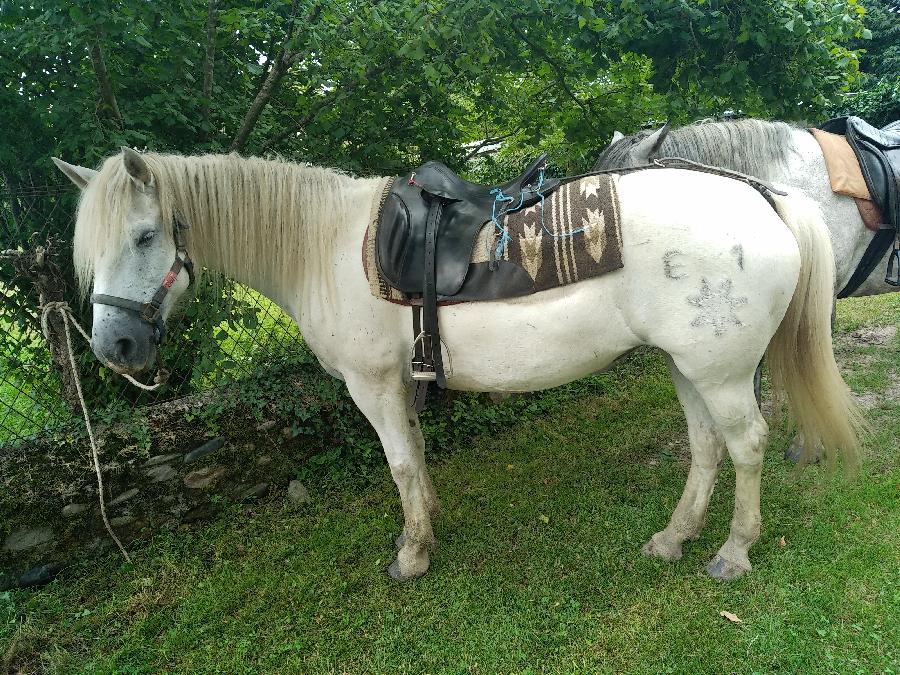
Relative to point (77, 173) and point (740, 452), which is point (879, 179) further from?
point (77, 173)

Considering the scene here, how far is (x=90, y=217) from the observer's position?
1896 mm

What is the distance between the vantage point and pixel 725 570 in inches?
94.9

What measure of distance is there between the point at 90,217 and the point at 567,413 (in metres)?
3.54

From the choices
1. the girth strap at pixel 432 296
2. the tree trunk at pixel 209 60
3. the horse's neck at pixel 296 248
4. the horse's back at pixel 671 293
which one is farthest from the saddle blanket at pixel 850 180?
the tree trunk at pixel 209 60

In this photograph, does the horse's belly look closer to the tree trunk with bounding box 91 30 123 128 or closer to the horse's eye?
the horse's eye

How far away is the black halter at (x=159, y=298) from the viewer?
74.4 inches

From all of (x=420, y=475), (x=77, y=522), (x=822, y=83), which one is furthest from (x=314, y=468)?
(x=822, y=83)

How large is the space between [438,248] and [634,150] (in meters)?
1.52

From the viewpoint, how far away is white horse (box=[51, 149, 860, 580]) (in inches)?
74.6

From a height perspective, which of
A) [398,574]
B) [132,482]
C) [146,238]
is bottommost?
[398,574]

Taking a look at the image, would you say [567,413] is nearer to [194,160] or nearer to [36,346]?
[194,160]

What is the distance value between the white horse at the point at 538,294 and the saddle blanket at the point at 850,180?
985mm

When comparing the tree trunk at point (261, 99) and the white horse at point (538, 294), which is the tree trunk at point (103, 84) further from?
the white horse at point (538, 294)

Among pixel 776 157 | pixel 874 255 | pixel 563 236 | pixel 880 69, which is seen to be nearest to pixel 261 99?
pixel 563 236
